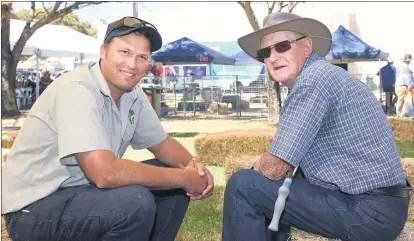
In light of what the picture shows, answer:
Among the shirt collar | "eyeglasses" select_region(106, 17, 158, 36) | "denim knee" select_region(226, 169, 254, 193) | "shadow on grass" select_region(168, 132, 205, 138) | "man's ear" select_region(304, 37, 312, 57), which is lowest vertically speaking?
"shadow on grass" select_region(168, 132, 205, 138)

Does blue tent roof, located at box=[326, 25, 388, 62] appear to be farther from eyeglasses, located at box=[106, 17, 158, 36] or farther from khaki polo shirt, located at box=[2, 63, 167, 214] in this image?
khaki polo shirt, located at box=[2, 63, 167, 214]

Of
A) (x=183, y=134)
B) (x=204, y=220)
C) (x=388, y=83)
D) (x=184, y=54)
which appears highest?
(x=184, y=54)

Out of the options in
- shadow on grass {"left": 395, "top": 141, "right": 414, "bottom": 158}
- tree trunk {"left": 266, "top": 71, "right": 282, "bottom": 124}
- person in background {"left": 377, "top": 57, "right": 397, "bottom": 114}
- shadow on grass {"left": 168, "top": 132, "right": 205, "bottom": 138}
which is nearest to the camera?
shadow on grass {"left": 395, "top": 141, "right": 414, "bottom": 158}

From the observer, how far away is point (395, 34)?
1171 inches

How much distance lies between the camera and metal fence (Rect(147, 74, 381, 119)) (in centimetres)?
1862

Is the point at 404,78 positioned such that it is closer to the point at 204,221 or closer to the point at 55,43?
the point at 55,43

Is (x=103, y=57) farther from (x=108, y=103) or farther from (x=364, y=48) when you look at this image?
(x=364, y=48)

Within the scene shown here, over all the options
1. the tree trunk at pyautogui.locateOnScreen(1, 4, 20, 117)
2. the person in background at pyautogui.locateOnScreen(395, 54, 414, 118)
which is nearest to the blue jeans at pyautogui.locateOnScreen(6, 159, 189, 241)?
the person in background at pyautogui.locateOnScreen(395, 54, 414, 118)

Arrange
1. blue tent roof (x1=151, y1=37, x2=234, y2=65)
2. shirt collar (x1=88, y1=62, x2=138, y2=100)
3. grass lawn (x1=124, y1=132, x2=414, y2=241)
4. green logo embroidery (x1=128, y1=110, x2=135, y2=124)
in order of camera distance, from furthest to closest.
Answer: blue tent roof (x1=151, y1=37, x2=234, y2=65) → grass lawn (x1=124, y1=132, x2=414, y2=241) → green logo embroidery (x1=128, y1=110, x2=135, y2=124) → shirt collar (x1=88, y1=62, x2=138, y2=100)

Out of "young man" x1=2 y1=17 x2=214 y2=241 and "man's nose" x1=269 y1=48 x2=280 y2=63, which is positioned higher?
"man's nose" x1=269 y1=48 x2=280 y2=63

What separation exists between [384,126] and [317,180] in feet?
1.32

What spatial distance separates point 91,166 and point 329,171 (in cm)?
110

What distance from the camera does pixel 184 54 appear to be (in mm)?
17547

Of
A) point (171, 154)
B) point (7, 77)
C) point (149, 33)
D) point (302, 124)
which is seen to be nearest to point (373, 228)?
point (302, 124)
